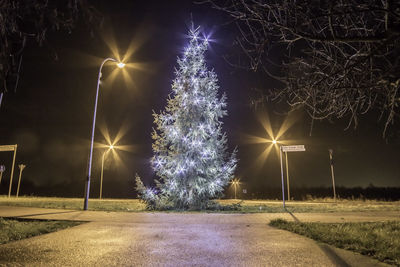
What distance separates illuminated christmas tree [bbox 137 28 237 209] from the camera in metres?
15.4

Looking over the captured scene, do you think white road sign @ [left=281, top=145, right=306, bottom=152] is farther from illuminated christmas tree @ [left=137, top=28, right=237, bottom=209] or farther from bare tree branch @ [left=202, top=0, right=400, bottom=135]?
bare tree branch @ [left=202, top=0, right=400, bottom=135]

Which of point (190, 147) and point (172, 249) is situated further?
point (190, 147)

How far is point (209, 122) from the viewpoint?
16062 millimetres

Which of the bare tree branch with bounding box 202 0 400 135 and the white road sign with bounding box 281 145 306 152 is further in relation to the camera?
the white road sign with bounding box 281 145 306 152

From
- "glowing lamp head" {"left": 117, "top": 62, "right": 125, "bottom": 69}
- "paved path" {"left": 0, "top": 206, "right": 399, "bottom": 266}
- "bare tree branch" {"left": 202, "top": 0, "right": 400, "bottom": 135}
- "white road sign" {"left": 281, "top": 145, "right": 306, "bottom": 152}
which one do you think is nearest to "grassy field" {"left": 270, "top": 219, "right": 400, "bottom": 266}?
"paved path" {"left": 0, "top": 206, "right": 399, "bottom": 266}

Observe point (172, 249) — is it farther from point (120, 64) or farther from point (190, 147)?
point (120, 64)

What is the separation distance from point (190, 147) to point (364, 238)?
1032 cm

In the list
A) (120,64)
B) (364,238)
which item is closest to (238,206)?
(364,238)

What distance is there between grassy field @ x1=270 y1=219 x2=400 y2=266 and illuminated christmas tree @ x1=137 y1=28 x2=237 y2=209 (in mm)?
7409

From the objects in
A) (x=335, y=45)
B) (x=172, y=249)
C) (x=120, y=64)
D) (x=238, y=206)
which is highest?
(x=120, y=64)

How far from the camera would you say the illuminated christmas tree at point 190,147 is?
15.4 m

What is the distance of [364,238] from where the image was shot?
6.28m

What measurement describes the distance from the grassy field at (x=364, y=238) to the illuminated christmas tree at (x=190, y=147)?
24.3 feet

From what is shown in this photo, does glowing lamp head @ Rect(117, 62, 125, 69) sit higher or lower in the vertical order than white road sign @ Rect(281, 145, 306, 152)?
higher
